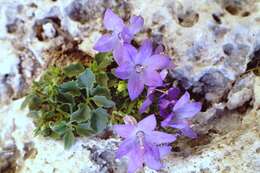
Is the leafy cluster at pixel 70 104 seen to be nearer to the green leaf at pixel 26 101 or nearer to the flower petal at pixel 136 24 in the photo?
the green leaf at pixel 26 101

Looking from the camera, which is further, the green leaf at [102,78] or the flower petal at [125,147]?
the green leaf at [102,78]

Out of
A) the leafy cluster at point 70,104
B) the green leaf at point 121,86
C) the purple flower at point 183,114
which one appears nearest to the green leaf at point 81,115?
the leafy cluster at point 70,104

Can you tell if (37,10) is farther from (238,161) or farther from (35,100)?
(238,161)

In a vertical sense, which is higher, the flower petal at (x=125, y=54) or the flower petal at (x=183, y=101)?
the flower petal at (x=125, y=54)

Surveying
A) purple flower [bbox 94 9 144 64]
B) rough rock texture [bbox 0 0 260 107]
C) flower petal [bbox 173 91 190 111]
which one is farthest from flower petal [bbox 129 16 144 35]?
flower petal [bbox 173 91 190 111]

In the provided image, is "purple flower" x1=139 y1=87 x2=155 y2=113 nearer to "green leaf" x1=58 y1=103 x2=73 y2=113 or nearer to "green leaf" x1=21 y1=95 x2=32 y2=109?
"green leaf" x1=58 y1=103 x2=73 y2=113

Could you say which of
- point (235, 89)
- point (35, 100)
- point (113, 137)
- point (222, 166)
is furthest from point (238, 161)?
point (35, 100)

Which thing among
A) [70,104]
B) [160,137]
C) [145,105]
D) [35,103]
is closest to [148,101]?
[145,105]
